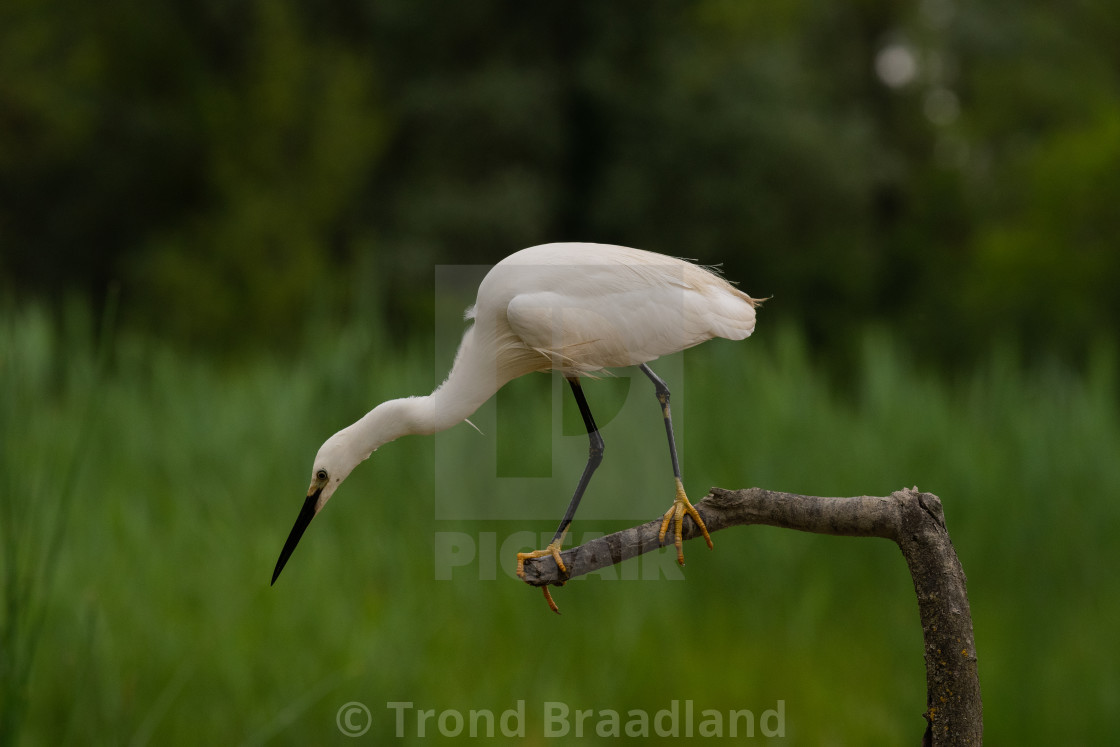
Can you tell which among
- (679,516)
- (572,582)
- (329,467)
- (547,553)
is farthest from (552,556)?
(572,582)

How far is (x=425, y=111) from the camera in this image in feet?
44.7

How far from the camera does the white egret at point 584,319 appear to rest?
62.1 inches

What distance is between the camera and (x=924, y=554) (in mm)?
1294

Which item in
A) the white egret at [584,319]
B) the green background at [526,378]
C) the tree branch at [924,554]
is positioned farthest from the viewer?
the green background at [526,378]

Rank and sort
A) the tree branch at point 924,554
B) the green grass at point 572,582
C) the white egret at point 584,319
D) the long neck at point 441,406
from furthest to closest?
the green grass at point 572,582 < the white egret at point 584,319 < the long neck at point 441,406 < the tree branch at point 924,554

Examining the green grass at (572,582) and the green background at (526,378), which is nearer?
the green grass at (572,582)

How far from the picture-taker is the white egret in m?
1.58

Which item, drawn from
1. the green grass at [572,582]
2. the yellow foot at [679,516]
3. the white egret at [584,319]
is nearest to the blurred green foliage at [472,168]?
the green grass at [572,582]

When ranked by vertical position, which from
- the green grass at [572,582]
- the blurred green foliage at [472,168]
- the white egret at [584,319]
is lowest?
the green grass at [572,582]

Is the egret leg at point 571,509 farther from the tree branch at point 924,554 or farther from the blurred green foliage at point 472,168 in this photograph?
the blurred green foliage at point 472,168

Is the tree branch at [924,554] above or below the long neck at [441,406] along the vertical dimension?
below

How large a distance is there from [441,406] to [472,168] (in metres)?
13.2

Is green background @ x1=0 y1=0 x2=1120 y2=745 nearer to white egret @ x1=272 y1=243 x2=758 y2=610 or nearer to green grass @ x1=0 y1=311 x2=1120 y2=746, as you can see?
green grass @ x1=0 y1=311 x2=1120 y2=746

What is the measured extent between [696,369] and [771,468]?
966mm
